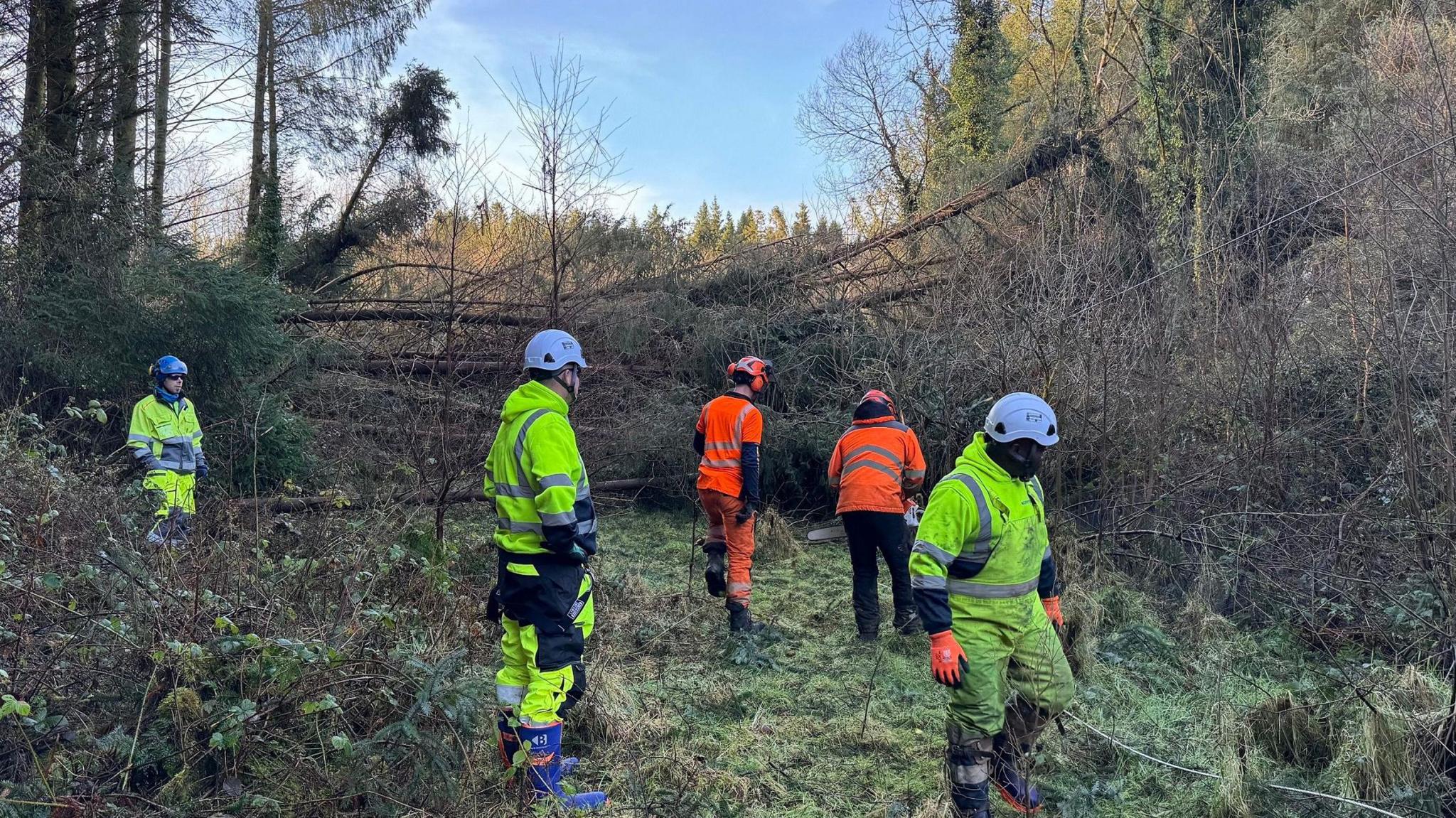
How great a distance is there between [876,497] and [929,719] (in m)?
1.60

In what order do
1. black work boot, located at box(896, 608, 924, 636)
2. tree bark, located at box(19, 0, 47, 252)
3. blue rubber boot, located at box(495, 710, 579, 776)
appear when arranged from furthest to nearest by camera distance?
tree bark, located at box(19, 0, 47, 252) → black work boot, located at box(896, 608, 924, 636) → blue rubber boot, located at box(495, 710, 579, 776)

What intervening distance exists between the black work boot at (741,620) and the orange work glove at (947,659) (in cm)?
292

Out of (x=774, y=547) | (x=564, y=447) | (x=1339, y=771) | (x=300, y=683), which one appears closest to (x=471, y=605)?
(x=300, y=683)

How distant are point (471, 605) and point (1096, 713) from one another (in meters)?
3.77

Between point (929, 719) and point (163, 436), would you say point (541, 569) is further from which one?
point (163, 436)

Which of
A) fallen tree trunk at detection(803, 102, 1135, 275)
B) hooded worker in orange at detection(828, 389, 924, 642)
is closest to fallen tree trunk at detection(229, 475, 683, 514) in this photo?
hooded worker in orange at detection(828, 389, 924, 642)

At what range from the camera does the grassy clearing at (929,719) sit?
3.74 m

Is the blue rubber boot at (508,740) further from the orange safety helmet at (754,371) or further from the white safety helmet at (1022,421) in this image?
the orange safety helmet at (754,371)

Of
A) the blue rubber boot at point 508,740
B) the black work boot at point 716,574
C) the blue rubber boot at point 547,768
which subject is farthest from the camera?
the black work boot at point 716,574

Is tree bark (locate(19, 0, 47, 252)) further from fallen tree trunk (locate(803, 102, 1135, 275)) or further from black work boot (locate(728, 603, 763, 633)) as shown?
fallen tree trunk (locate(803, 102, 1135, 275))

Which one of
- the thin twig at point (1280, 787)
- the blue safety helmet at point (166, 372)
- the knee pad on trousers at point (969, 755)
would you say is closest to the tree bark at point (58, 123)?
the blue safety helmet at point (166, 372)

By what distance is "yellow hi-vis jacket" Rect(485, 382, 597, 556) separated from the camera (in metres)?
3.64

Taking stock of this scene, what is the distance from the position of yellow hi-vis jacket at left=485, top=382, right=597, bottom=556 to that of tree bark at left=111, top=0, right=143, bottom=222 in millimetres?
8018

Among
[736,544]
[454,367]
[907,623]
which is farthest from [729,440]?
[454,367]
